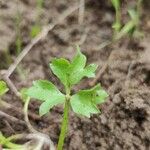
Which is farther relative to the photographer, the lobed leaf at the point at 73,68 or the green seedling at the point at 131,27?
the green seedling at the point at 131,27

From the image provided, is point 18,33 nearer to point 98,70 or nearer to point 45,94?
point 98,70

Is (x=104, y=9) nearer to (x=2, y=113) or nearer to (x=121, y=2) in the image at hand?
(x=121, y=2)

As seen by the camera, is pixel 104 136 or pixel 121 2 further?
pixel 121 2

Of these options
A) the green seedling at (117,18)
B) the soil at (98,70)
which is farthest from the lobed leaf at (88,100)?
the green seedling at (117,18)

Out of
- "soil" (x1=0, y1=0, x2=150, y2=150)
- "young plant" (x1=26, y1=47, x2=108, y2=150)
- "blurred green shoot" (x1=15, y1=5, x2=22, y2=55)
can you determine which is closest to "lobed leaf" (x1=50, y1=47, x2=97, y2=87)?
"young plant" (x1=26, y1=47, x2=108, y2=150)

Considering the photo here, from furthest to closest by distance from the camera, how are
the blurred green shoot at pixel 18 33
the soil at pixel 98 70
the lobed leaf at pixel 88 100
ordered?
the blurred green shoot at pixel 18 33
the soil at pixel 98 70
the lobed leaf at pixel 88 100

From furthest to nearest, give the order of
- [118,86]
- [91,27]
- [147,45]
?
[91,27] < [147,45] < [118,86]

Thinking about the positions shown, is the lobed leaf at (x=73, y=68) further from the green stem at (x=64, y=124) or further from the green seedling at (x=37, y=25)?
the green seedling at (x=37, y=25)

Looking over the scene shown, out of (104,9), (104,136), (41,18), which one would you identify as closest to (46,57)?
(41,18)
